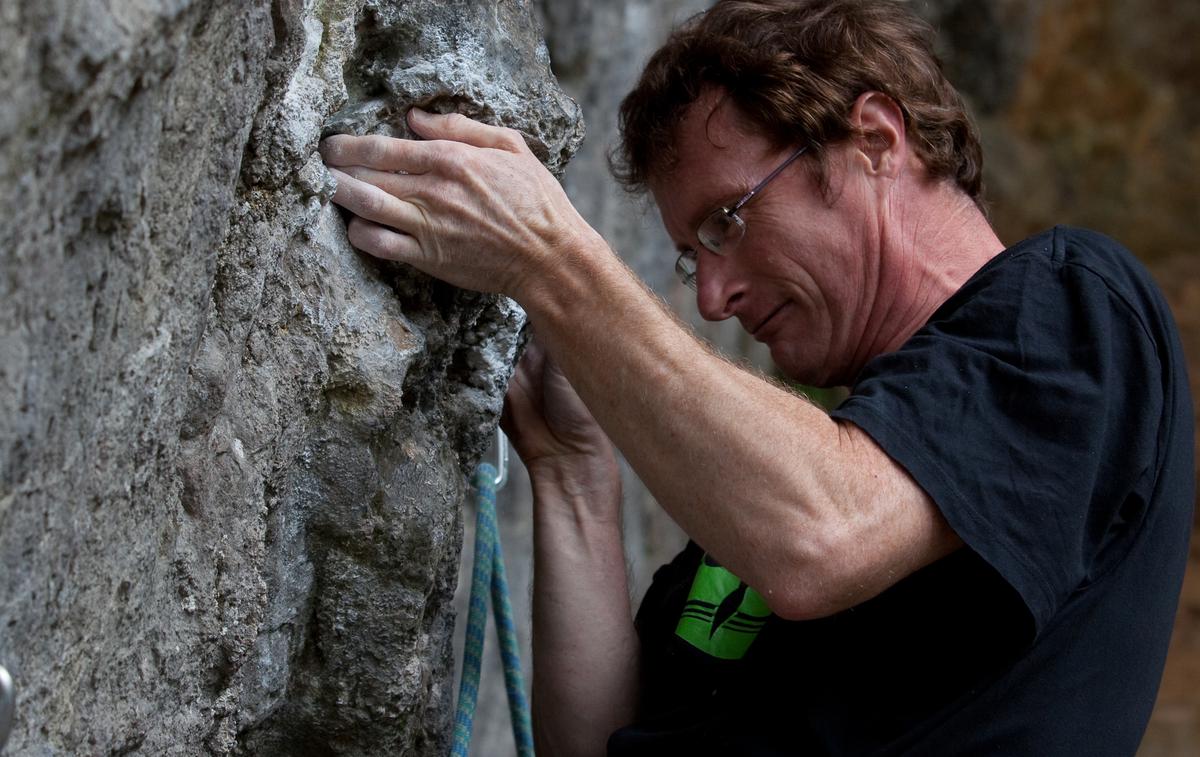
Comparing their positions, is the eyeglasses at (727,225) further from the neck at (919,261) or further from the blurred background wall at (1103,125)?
the blurred background wall at (1103,125)

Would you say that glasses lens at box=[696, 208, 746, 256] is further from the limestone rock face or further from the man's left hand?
the man's left hand

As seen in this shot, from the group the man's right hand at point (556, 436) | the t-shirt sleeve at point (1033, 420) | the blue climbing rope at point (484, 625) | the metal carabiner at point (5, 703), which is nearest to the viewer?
the metal carabiner at point (5, 703)

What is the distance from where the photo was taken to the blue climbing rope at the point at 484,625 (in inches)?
57.9

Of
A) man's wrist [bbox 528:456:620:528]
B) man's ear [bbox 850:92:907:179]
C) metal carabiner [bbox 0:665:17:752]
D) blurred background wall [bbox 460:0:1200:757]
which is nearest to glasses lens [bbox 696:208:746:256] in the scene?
man's ear [bbox 850:92:907:179]

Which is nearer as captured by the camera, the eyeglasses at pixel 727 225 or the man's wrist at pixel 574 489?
the eyeglasses at pixel 727 225

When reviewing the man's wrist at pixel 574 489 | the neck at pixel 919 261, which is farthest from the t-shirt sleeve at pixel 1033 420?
A: the man's wrist at pixel 574 489

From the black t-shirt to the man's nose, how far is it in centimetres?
36

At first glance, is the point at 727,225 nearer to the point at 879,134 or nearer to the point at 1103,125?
the point at 879,134

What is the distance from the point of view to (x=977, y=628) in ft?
4.12

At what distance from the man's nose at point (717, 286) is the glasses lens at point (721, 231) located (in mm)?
13

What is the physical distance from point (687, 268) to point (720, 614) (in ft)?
1.61

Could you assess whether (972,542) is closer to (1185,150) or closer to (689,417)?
(689,417)

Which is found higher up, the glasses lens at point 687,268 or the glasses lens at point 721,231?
the glasses lens at point 721,231

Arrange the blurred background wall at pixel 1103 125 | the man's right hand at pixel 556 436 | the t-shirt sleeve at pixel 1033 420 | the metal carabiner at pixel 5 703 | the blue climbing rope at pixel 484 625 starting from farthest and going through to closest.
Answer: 1. the blurred background wall at pixel 1103 125
2. the man's right hand at pixel 556 436
3. the blue climbing rope at pixel 484 625
4. the t-shirt sleeve at pixel 1033 420
5. the metal carabiner at pixel 5 703
